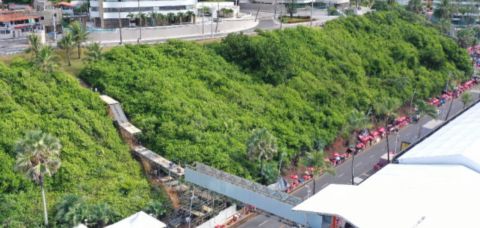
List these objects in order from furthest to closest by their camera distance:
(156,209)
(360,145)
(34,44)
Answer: (360,145) → (34,44) → (156,209)

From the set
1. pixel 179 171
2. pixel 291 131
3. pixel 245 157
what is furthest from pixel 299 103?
pixel 179 171

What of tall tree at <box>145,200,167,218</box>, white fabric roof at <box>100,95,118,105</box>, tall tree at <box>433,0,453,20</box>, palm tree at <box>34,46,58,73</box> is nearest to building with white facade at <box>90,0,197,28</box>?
palm tree at <box>34,46,58,73</box>

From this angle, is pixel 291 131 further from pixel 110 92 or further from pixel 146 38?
pixel 146 38

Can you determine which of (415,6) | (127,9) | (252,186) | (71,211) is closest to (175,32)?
(127,9)

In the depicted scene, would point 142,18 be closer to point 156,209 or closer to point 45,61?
point 45,61

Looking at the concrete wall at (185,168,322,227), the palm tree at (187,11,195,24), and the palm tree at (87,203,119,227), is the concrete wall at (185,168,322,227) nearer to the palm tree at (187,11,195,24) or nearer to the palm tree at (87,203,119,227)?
the palm tree at (87,203,119,227)
